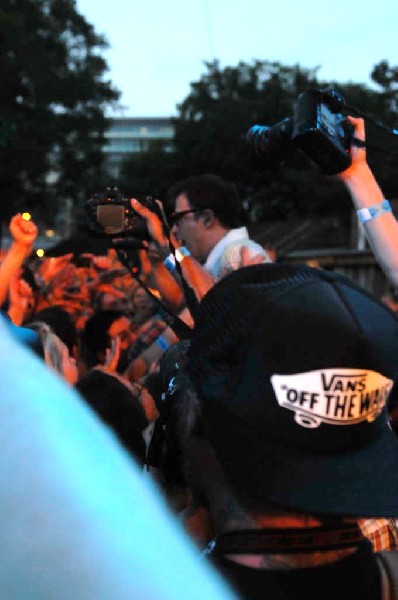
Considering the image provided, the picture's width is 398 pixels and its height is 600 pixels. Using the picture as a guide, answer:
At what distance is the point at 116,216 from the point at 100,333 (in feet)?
8.52

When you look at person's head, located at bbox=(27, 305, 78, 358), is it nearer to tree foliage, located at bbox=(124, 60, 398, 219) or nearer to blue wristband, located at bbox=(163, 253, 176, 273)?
blue wristband, located at bbox=(163, 253, 176, 273)

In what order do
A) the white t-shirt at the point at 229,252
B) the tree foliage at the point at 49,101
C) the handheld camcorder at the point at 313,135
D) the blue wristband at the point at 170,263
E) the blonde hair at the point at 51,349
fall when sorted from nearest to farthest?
the handheld camcorder at the point at 313,135
the blue wristband at the point at 170,263
the blonde hair at the point at 51,349
the white t-shirt at the point at 229,252
the tree foliage at the point at 49,101

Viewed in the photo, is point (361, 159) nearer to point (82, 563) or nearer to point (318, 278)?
point (318, 278)

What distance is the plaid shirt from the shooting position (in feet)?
4.76

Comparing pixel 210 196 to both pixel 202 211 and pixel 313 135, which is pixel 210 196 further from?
pixel 313 135

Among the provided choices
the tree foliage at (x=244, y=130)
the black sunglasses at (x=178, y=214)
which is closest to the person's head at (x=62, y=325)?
the black sunglasses at (x=178, y=214)

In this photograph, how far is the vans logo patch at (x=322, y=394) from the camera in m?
1.20

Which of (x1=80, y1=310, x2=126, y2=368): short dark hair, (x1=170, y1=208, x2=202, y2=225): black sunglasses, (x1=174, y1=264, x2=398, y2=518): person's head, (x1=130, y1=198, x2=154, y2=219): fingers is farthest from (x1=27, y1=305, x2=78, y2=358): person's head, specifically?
(x1=174, y1=264, x2=398, y2=518): person's head

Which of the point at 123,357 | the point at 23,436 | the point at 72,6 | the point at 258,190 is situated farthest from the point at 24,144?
the point at 23,436

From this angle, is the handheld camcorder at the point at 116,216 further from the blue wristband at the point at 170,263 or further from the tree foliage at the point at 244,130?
the tree foliage at the point at 244,130

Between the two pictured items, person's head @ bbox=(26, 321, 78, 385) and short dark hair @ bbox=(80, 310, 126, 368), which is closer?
person's head @ bbox=(26, 321, 78, 385)

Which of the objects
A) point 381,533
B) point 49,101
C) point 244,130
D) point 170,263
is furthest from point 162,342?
point 244,130

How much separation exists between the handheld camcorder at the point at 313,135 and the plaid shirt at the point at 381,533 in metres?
1.08

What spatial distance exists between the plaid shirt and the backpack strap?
0.31 ft
